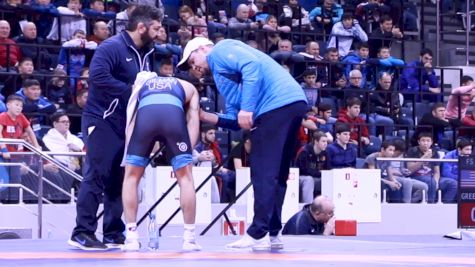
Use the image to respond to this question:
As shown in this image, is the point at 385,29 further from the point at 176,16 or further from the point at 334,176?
the point at 334,176

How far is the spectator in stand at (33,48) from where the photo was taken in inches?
642

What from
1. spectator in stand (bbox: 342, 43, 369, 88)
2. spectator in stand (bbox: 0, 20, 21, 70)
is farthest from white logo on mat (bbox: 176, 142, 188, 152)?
spectator in stand (bbox: 342, 43, 369, 88)

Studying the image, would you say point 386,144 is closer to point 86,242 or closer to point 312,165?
point 312,165

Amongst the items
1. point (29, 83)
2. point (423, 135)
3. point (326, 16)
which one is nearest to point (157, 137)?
point (29, 83)

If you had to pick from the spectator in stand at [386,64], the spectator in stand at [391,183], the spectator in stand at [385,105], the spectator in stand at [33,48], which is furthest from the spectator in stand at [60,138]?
the spectator in stand at [386,64]

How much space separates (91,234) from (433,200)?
27.4 ft

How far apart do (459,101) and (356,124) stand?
261 cm

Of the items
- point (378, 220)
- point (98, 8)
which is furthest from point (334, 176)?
point (98, 8)

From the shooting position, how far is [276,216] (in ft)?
27.9

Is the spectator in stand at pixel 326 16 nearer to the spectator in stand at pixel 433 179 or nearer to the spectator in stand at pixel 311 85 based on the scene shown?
the spectator in stand at pixel 311 85

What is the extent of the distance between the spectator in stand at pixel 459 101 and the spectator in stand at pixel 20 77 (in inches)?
277

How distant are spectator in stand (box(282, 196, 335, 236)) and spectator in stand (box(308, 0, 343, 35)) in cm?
862

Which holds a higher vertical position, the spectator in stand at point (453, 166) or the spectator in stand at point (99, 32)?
the spectator in stand at point (99, 32)

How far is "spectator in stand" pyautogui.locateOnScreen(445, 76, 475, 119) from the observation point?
19.3m
